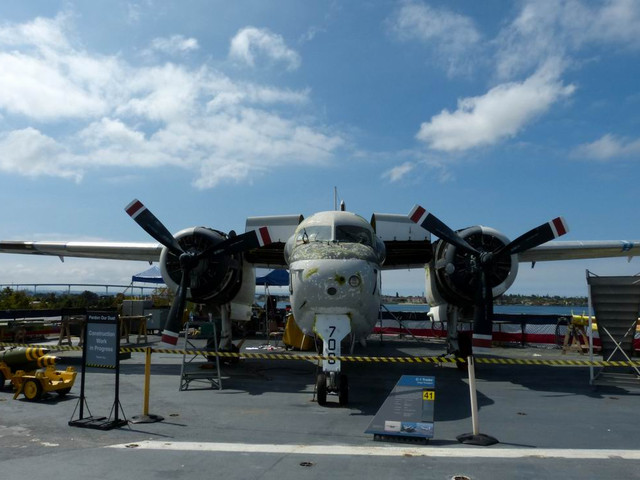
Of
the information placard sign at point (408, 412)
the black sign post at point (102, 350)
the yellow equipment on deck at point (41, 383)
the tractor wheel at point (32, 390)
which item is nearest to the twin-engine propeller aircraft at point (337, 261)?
the information placard sign at point (408, 412)

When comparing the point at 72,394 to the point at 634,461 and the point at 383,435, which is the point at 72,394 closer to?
the point at 383,435

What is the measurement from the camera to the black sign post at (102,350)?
24.7ft

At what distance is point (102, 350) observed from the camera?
26.0ft

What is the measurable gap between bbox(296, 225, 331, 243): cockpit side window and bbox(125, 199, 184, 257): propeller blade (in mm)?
3715

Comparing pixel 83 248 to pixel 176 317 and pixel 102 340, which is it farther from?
pixel 102 340

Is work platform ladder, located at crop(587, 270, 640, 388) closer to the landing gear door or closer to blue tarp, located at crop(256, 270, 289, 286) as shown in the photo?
the landing gear door

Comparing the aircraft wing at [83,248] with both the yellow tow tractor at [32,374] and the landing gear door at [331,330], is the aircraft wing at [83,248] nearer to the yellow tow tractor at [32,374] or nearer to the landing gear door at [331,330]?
the yellow tow tractor at [32,374]

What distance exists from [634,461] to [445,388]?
17.9 ft

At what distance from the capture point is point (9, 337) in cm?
1914

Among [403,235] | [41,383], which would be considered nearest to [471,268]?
[403,235]

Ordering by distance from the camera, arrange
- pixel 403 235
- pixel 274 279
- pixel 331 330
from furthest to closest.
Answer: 1. pixel 274 279
2. pixel 403 235
3. pixel 331 330

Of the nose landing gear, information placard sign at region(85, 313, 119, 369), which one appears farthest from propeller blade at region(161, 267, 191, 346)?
the nose landing gear

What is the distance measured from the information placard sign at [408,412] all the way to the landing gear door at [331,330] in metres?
2.21

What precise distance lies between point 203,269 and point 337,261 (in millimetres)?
5321
